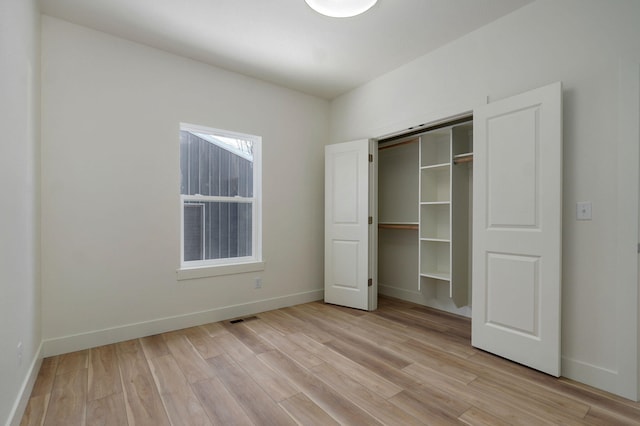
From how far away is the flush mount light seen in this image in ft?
7.00

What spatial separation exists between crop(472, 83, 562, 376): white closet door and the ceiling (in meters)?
0.87

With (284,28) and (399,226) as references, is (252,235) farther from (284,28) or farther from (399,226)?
(284,28)

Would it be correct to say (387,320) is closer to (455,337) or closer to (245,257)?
(455,337)

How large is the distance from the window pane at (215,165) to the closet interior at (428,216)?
1788mm

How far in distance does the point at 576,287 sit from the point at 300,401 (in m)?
2.07

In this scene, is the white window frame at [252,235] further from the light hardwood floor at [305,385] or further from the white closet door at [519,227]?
the white closet door at [519,227]

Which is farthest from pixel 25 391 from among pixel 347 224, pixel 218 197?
pixel 347 224

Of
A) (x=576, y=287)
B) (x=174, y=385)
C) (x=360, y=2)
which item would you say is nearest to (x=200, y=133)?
(x=360, y=2)

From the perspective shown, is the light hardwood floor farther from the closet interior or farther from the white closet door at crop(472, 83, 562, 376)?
the closet interior

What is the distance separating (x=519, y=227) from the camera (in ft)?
7.81

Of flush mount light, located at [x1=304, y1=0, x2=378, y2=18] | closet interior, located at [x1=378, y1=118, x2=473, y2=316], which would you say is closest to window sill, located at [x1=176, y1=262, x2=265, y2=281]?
closet interior, located at [x1=378, y1=118, x2=473, y2=316]

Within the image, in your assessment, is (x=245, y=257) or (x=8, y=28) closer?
(x=8, y=28)

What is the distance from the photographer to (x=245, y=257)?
12.4 feet

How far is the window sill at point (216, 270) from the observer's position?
126 inches
